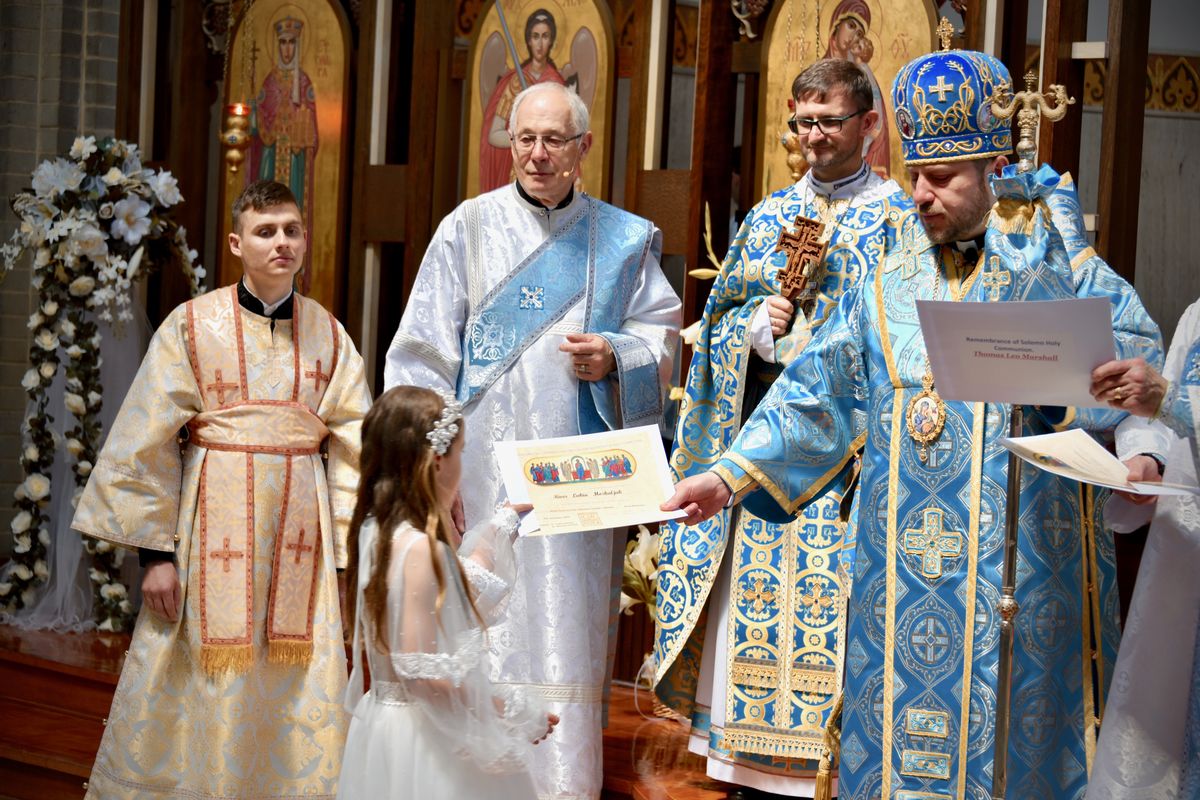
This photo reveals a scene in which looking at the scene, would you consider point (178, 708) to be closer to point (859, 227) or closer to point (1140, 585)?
point (859, 227)

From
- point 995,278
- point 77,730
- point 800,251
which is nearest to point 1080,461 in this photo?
point 995,278

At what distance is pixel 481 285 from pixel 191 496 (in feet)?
3.48

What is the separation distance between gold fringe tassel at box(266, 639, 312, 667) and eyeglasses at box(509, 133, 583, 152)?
1611 millimetres

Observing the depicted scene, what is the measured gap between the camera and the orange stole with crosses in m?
4.55

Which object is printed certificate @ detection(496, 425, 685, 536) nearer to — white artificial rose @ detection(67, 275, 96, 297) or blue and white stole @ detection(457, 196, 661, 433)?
blue and white stole @ detection(457, 196, 661, 433)

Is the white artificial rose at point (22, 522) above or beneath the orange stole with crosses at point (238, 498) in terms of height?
beneath

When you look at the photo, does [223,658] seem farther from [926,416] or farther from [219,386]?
[926,416]

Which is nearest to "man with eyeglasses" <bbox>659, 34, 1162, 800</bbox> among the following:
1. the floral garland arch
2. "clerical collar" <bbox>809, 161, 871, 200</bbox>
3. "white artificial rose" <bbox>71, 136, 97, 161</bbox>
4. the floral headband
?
the floral headband

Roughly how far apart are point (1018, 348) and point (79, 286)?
5.09 metres

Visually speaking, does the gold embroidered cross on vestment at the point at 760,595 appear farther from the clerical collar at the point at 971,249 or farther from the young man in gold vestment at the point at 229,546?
the clerical collar at the point at 971,249

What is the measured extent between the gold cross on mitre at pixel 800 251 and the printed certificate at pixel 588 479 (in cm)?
112

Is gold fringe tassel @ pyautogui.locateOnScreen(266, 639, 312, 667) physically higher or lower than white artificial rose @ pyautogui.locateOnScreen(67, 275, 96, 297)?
lower

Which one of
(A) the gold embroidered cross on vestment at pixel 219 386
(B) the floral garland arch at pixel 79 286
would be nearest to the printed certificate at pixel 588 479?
(A) the gold embroidered cross on vestment at pixel 219 386

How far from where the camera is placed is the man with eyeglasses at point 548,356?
4633 mm
